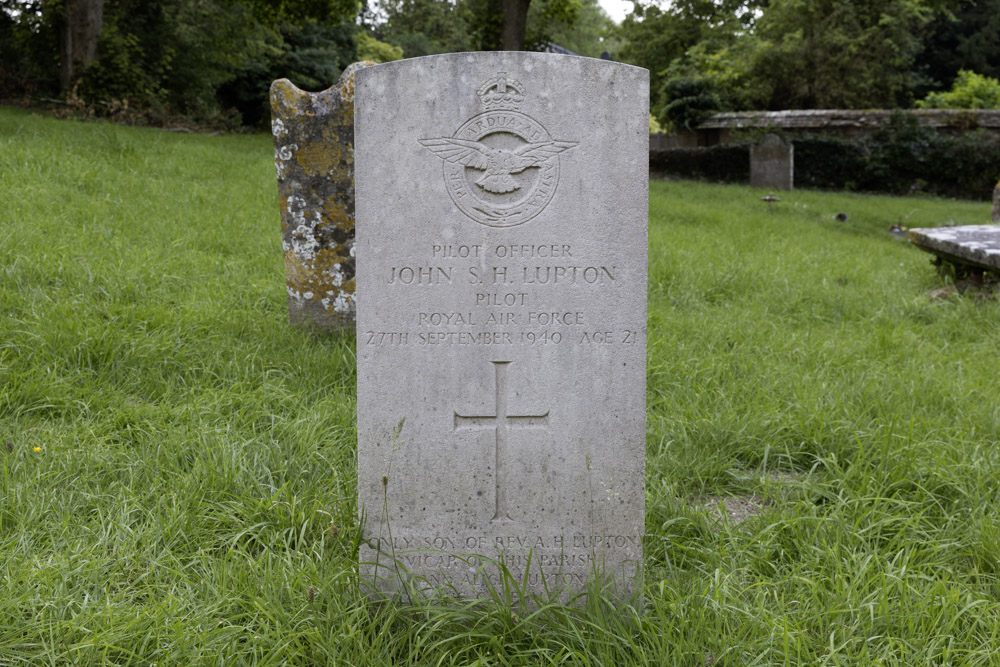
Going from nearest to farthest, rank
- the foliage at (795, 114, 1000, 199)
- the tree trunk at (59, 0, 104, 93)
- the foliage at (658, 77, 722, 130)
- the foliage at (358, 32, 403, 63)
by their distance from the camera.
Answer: the tree trunk at (59, 0, 104, 93) < the foliage at (795, 114, 1000, 199) < the foliage at (658, 77, 722, 130) < the foliage at (358, 32, 403, 63)

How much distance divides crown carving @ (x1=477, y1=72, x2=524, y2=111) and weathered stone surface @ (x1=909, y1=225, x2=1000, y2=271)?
5231 mm

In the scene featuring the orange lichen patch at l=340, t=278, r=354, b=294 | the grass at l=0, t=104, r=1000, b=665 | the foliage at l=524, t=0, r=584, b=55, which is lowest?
the grass at l=0, t=104, r=1000, b=665

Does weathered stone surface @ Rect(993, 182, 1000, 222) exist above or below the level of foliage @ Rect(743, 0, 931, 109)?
below

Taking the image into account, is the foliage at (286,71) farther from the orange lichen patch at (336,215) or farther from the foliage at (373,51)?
the orange lichen patch at (336,215)

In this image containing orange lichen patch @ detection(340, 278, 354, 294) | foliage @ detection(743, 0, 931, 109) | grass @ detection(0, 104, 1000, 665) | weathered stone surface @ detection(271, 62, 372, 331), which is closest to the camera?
grass @ detection(0, 104, 1000, 665)

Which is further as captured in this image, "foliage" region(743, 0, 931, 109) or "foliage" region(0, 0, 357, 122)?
"foliage" region(743, 0, 931, 109)

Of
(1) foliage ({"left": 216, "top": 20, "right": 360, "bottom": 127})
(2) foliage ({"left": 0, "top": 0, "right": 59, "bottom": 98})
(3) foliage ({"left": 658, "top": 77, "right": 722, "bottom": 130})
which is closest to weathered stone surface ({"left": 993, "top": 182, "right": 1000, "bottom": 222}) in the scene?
(3) foliage ({"left": 658, "top": 77, "right": 722, "bottom": 130})

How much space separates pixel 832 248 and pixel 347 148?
6.14 meters

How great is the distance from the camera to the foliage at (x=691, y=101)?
17734 millimetres

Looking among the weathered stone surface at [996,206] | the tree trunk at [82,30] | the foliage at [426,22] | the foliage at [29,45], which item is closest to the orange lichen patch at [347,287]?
the weathered stone surface at [996,206]

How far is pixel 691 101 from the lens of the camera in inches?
698

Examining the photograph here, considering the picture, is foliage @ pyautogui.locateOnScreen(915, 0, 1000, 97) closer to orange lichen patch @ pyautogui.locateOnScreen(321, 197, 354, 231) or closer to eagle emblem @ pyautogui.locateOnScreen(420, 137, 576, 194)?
orange lichen patch @ pyautogui.locateOnScreen(321, 197, 354, 231)

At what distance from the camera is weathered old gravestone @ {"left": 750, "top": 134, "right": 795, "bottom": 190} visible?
15.3m

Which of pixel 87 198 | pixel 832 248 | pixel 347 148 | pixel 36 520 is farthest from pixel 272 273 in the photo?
pixel 832 248
